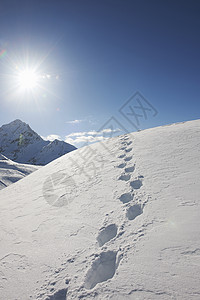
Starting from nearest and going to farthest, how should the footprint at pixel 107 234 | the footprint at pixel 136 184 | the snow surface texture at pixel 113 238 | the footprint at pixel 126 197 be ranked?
the snow surface texture at pixel 113 238 < the footprint at pixel 107 234 < the footprint at pixel 126 197 < the footprint at pixel 136 184

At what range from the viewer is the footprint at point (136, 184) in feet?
11.9

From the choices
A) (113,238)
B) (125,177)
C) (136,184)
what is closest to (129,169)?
(125,177)

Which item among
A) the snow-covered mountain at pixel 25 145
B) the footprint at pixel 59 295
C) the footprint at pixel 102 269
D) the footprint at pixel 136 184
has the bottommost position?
the footprint at pixel 59 295

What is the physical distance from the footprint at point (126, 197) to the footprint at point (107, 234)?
70 cm

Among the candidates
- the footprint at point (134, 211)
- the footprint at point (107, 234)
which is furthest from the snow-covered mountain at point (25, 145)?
the footprint at point (107, 234)

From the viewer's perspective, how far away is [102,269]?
2.06 metres

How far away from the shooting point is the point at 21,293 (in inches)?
78.2

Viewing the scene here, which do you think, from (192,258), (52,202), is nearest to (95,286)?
(192,258)

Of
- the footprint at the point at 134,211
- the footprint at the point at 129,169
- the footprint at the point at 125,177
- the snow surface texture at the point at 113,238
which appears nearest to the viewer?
the snow surface texture at the point at 113,238

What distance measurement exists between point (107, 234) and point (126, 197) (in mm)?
998

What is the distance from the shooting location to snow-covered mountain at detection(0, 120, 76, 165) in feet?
449

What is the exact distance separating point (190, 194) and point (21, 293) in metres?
3.05

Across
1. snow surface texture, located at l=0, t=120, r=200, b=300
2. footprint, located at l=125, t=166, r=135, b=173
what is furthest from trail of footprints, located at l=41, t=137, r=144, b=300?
footprint, located at l=125, t=166, r=135, b=173

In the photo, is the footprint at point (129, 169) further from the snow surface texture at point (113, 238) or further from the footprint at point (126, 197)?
the footprint at point (126, 197)
